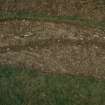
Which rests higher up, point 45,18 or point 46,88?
point 45,18

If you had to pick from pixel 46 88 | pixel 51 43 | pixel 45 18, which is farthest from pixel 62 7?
pixel 46 88

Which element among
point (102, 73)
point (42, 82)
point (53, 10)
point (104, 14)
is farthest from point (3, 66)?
point (104, 14)

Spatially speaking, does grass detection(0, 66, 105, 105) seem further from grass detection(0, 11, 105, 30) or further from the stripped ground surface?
grass detection(0, 11, 105, 30)

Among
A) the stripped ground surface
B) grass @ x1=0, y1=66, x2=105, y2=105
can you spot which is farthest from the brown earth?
grass @ x1=0, y1=66, x2=105, y2=105

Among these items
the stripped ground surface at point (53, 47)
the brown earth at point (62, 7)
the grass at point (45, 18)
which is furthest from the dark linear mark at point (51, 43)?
the brown earth at point (62, 7)

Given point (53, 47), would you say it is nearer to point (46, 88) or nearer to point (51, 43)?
point (51, 43)

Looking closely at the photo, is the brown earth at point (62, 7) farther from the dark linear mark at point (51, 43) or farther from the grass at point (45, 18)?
the dark linear mark at point (51, 43)

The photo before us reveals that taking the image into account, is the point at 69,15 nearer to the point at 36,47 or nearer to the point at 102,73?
the point at 36,47
